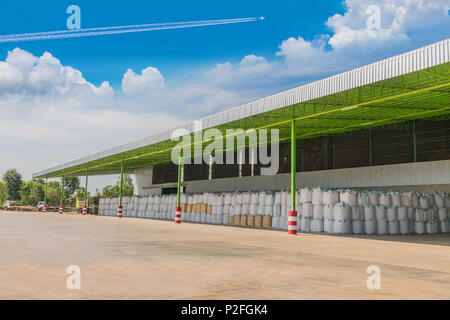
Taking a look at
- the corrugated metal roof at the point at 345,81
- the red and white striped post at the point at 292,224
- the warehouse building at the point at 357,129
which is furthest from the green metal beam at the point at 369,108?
the red and white striped post at the point at 292,224

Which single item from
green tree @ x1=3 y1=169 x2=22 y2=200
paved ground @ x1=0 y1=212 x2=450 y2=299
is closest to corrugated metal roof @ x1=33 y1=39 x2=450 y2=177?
paved ground @ x1=0 y1=212 x2=450 y2=299

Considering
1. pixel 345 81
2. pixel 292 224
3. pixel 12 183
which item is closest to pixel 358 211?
pixel 292 224

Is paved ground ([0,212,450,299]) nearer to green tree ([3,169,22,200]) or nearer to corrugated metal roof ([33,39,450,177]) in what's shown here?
corrugated metal roof ([33,39,450,177])

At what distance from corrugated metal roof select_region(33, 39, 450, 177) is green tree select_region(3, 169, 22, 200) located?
103631mm

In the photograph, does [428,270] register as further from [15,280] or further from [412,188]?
[412,188]

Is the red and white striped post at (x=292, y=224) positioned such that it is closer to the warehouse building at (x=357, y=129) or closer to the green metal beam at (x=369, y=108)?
the warehouse building at (x=357, y=129)

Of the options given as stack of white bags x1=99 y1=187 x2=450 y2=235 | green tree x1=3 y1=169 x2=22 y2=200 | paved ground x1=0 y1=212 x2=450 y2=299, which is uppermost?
green tree x1=3 y1=169 x2=22 y2=200

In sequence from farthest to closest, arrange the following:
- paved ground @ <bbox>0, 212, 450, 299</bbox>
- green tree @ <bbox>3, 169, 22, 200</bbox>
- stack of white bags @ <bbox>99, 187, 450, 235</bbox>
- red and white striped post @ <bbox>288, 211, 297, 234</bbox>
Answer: green tree @ <bbox>3, 169, 22, 200</bbox> → stack of white bags @ <bbox>99, 187, 450, 235</bbox> → red and white striped post @ <bbox>288, 211, 297, 234</bbox> → paved ground @ <bbox>0, 212, 450, 299</bbox>

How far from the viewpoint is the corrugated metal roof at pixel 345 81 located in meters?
12.8

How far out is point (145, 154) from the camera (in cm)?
3494

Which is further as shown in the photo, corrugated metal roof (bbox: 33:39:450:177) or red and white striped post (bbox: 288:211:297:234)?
red and white striped post (bbox: 288:211:297:234)

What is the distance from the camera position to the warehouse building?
15.2m

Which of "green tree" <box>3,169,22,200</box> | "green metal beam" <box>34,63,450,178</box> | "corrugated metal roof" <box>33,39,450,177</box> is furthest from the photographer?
"green tree" <box>3,169,22,200</box>
